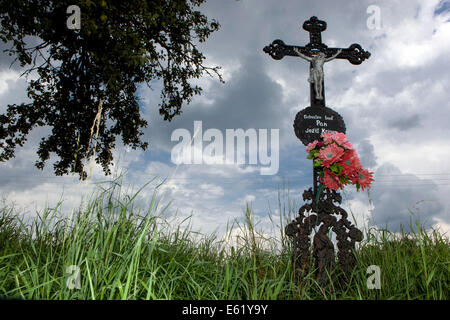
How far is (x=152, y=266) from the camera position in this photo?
11.5 ft

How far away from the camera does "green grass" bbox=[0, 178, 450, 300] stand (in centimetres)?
317

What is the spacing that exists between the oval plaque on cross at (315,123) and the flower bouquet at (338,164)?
53cm

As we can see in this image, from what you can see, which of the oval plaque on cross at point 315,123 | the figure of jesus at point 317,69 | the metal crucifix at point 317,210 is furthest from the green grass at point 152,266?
the figure of jesus at point 317,69

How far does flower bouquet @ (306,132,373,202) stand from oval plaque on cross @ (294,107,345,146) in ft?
Result: 1.75

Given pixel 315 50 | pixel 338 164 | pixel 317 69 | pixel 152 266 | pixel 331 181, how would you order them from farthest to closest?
pixel 315 50 → pixel 317 69 → pixel 331 181 → pixel 338 164 → pixel 152 266

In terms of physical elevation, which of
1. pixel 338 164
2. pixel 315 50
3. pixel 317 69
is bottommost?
pixel 338 164

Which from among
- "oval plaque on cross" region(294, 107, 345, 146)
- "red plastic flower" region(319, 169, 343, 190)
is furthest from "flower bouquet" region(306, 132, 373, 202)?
"oval plaque on cross" region(294, 107, 345, 146)

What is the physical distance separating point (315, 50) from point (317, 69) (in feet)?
1.59

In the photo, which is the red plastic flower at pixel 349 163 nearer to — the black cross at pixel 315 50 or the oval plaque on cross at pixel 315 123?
the oval plaque on cross at pixel 315 123

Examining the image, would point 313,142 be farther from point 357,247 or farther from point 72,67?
point 72,67

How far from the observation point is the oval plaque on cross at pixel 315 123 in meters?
5.88

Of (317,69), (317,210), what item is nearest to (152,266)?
(317,210)

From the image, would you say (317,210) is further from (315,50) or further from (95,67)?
(95,67)

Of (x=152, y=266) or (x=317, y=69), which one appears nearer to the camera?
(x=152, y=266)
